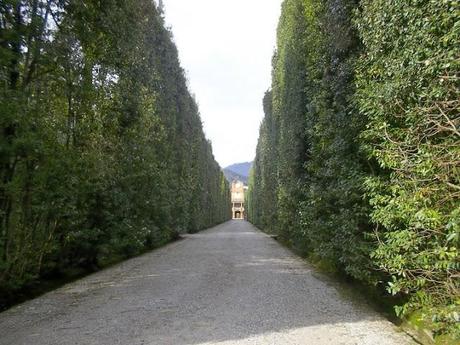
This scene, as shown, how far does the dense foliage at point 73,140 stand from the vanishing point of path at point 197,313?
99 centimetres

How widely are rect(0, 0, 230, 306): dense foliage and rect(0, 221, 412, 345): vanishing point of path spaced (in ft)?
3.26

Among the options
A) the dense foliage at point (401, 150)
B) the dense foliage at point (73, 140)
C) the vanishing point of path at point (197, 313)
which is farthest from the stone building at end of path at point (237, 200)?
the dense foliage at point (401, 150)

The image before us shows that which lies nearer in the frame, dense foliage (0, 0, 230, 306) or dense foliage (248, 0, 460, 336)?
dense foliage (248, 0, 460, 336)

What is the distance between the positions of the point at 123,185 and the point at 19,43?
18.0ft

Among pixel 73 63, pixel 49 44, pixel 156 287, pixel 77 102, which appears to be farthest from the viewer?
pixel 77 102

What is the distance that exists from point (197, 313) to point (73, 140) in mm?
4844

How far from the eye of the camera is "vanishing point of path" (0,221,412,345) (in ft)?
13.8

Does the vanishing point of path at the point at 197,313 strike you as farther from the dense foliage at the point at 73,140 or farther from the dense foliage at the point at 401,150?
the dense foliage at the point at 73,140

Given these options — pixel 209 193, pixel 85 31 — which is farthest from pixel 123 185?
pixel 209 193

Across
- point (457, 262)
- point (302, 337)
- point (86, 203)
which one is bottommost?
point (302, 337)

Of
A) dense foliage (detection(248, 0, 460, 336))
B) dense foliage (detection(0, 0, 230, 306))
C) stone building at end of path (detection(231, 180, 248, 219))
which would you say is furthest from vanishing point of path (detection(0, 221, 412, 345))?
stone building at end of path (detection(231, 180, 248, 219))

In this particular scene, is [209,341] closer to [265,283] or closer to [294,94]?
[265,283]

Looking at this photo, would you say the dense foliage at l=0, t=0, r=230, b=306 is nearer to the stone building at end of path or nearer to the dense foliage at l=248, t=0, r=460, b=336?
the dense foliage at l=248, t=0, r=460, b=336

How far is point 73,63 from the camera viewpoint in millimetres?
7613
